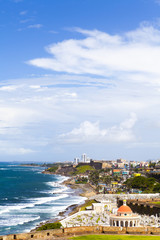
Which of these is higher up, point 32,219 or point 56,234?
point 56,234

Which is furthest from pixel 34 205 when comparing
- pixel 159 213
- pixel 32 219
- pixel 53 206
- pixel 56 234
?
pixel 56 234

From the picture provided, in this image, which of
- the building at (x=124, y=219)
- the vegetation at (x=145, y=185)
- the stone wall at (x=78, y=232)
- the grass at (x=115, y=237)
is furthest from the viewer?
the vegetation at (x=145, y=185)

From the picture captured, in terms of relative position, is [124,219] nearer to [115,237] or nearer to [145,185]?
[115,237]

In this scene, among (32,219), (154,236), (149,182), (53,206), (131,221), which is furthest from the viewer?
(149,182)

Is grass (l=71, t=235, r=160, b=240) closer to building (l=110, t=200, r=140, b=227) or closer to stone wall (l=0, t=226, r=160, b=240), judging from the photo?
stone wall (l=0, t=226, r=160, b=240)

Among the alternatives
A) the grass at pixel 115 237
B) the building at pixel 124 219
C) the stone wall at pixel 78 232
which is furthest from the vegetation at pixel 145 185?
the grass at pixel 115 237

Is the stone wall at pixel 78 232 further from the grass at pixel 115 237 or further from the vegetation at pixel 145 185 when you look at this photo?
the vegetation at pixel 145 185

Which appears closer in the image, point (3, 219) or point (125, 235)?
point (125, 235)

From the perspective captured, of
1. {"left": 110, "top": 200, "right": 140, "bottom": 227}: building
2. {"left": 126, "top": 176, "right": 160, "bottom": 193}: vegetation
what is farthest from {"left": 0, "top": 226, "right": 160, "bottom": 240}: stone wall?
{"left": 126, "top": 176, "right": 160, "bottom": 193}: vegetation

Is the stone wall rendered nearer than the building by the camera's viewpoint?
Yes

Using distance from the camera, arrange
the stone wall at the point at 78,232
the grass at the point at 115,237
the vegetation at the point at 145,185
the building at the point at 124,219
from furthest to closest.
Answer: the vegetation at the point at 145,185 → the building at the point at 124,219 → the stone wall at the point at 78,232 → the grass at the point at 115,237

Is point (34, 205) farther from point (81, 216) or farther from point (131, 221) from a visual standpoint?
point (131, 221)
